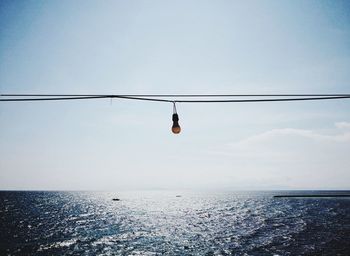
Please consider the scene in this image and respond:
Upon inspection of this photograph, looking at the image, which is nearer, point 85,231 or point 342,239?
point 342,239

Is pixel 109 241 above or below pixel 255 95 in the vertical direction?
Answer: below

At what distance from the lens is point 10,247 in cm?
3794

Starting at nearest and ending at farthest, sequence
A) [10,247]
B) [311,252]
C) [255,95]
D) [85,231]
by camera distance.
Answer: [255,95], [311,252], [10,247], [85,231]

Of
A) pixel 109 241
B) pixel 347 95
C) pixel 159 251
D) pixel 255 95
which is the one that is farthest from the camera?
pixel 109 241

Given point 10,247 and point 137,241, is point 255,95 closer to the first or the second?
point 137,241

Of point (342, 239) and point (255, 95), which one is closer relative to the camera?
point (255, 95)

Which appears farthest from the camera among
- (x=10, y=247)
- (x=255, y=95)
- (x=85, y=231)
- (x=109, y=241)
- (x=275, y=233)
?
(x=85, y=231)

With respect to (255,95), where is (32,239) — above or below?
below

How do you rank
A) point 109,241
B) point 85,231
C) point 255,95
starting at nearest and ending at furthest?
point 255,95, point 109,241, point 85,231

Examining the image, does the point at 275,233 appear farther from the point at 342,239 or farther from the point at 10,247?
the point at 10,247

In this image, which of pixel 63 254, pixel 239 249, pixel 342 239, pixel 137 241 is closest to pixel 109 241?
pixel 137 241

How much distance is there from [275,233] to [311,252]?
49.5 ft

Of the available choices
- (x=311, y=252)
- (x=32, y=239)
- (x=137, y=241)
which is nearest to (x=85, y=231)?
(x=32, y=239)

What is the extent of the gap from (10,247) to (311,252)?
39.0 metres
